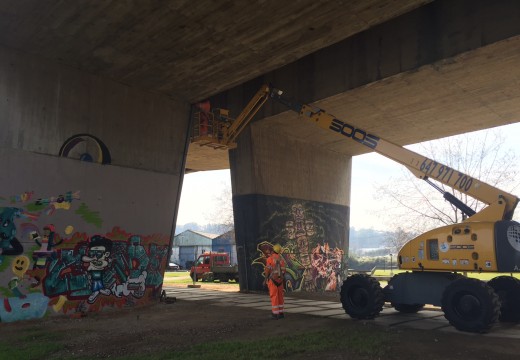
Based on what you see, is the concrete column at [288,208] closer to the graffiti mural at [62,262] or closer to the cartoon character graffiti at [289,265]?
the cartoon character graffiti at [289,265]

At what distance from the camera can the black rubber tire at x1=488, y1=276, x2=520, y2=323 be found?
12.0 m

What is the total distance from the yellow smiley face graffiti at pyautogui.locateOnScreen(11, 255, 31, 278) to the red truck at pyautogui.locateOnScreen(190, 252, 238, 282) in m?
18.4

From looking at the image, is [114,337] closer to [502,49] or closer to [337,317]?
[337,317]

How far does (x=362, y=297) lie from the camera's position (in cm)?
1284

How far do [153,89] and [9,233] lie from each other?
790 centimetres

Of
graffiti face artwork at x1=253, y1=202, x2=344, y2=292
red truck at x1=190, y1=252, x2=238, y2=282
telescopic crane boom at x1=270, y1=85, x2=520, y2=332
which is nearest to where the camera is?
telescopic crane boom at x1=270, y1=85, x2=520, y2=332

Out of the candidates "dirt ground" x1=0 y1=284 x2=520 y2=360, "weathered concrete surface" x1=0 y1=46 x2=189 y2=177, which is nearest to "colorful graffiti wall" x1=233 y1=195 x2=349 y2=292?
"weathered concrete surface" x1=0 y1=46 x2=189 y2=177

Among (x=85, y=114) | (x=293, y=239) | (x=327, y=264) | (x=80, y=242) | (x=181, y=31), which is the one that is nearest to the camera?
(x=181, y=31)

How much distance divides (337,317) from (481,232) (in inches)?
198

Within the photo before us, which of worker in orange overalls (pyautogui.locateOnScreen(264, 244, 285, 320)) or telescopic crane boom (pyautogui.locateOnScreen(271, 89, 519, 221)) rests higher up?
telescopic crane boom (pyautogui.locateOnScreen(271, 89, 519, 221))

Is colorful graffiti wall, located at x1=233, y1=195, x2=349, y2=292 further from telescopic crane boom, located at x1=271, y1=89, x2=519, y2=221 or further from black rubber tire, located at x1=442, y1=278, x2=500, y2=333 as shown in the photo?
black rubber tire, located at x1=442, y1=278, x2=500, y2=333

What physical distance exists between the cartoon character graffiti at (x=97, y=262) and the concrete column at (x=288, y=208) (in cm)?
809

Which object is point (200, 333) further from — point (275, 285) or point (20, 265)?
point (20, 265)

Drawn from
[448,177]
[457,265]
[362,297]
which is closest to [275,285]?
[362,297]
